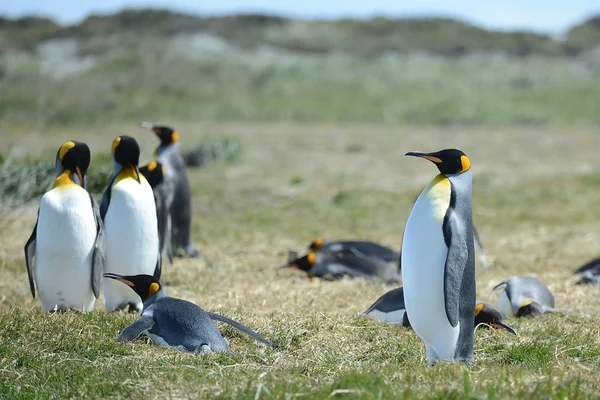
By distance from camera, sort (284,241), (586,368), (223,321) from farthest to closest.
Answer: (284,241) < (223,321) < (586,368)

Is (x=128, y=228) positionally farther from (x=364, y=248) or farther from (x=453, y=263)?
(x=364, y=248)

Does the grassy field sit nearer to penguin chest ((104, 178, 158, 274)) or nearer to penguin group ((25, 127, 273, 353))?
penguin group ((25, 127, 273, 353))

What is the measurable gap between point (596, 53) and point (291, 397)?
1921 inches

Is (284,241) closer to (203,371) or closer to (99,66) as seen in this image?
(203,371)

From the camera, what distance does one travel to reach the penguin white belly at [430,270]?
516 centimetres

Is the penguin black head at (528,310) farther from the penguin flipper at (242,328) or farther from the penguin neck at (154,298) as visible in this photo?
the penguin neck at (154,298)

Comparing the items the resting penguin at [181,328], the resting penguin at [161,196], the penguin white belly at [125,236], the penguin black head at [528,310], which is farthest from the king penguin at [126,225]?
the penguin black head at [528,310]

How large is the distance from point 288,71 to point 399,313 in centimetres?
3128

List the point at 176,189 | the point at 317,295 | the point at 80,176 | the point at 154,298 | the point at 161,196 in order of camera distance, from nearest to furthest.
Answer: the point at 154,298, the point at 80,176, the point at 317,295, the point at 161,196, the point at 176,189

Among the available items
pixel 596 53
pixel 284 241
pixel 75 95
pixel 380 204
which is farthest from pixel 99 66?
pixel 596 53

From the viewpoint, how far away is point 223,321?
567 cm

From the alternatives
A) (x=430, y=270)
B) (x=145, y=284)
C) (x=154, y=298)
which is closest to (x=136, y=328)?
(x=154, y=298)

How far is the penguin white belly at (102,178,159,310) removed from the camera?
7023 millimetres

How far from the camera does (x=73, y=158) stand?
22.3ft
